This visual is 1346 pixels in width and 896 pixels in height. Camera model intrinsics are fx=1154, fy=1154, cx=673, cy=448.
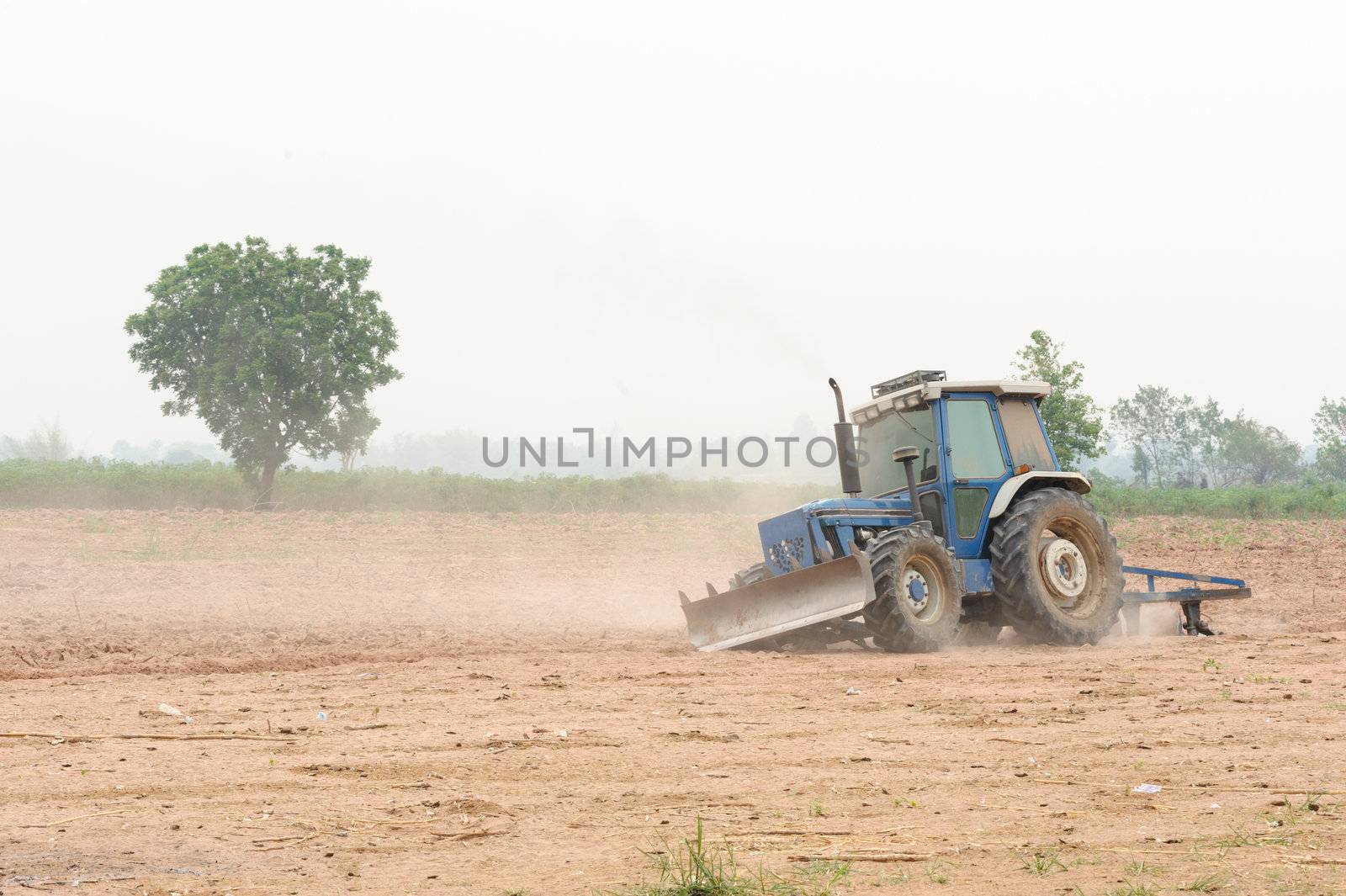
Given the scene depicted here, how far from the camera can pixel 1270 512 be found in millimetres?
32062

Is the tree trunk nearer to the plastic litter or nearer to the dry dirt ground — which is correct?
the dry dirt ground

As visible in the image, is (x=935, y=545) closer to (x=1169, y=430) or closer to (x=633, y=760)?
(x=633, y=760)

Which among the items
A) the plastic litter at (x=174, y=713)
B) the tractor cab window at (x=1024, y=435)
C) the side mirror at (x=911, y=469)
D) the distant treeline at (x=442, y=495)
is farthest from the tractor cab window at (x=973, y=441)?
the distant treeline at (x=442, y=495)

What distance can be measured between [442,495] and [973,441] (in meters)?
21.5

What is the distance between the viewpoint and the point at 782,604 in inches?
409

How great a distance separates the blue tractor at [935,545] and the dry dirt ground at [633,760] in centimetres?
41

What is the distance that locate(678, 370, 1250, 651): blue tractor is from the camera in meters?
10.1

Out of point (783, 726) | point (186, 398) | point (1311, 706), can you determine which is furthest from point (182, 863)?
point (186, 398)

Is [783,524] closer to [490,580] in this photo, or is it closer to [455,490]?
[490,580]

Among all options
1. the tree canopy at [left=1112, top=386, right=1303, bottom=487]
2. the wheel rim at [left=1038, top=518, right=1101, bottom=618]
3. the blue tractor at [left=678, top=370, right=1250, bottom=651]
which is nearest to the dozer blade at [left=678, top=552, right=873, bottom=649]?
the blue tractor at [left=678, top=370, right=1250, bottom=651]

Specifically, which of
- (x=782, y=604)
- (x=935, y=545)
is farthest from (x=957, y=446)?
(x=782, y=604)

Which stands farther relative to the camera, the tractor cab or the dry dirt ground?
the tractor cab

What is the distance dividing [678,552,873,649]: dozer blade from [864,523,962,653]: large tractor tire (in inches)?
9.0

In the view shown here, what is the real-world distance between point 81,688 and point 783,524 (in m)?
6.01
